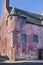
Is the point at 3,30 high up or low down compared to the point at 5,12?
down

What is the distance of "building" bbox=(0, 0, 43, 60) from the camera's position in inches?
1503

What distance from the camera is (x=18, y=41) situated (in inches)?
1508

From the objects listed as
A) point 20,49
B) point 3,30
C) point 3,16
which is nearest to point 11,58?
point 20,49

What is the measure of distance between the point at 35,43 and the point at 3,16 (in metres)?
11.4

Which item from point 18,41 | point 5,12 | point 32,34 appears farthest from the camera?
point 5,12

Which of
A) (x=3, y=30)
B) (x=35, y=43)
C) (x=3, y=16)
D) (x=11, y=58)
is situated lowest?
(x=11, y=58)

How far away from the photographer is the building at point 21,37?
38.2 meters

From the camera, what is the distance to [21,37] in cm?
3888

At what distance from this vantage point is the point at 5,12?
44594 mm

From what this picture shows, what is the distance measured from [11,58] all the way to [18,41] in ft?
12.6

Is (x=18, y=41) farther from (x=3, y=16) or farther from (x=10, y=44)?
(x=3, y=16)

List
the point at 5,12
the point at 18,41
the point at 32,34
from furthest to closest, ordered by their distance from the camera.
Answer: the point at 5,12
the point at 32,34
the point at 18,41

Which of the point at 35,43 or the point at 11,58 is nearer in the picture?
the point at 11,58

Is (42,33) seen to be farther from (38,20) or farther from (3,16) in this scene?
(3,16)
